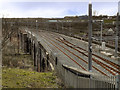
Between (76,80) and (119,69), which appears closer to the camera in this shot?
(76,80)

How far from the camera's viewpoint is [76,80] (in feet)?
27.3

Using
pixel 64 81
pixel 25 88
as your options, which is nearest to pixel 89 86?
pixel 64 81

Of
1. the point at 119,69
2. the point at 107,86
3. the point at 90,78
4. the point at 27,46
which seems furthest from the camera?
the point at 27,46

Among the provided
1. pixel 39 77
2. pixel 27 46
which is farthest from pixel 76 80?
pixel 27 46

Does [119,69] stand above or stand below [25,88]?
above

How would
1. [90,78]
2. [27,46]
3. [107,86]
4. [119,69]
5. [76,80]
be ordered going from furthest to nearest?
[27,46] → [119,69] → [76,80] → [90,78] → [107,86]

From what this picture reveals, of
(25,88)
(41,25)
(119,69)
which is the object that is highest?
(41,25)

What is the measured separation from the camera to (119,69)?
12219 mm

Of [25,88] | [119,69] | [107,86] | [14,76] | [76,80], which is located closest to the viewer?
[107,86]

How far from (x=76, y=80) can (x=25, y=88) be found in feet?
12.5

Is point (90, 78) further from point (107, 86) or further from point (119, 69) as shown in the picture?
point (119, 69)

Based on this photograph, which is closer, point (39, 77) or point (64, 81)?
point (64, 81)

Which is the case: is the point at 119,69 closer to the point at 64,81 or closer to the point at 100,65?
A: the point at 100,65

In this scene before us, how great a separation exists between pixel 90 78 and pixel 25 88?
4.58 meters
